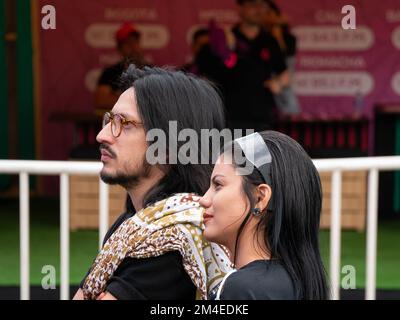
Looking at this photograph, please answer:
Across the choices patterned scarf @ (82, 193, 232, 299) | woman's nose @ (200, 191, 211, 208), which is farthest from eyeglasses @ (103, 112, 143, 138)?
woman's nose @ (200, 191, 211, 208)

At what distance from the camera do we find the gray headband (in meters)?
2.38

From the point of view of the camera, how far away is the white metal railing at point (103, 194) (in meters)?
3.89

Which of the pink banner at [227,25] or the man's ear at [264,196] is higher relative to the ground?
the pink banner at [227,25]

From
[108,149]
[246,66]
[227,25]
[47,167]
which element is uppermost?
[227,25]

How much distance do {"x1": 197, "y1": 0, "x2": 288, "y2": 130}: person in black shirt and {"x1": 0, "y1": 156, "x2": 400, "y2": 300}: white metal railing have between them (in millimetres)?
3355

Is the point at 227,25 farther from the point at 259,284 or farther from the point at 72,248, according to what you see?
the point at 259,284

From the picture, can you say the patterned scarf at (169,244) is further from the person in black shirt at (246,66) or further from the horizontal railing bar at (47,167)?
the person in black shirt at (246,66)

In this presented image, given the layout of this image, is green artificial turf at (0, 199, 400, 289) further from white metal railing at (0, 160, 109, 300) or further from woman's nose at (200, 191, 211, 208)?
woman's nose at (200, 191, 211, 208)

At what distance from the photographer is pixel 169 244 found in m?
2.48

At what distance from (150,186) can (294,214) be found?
466 mm

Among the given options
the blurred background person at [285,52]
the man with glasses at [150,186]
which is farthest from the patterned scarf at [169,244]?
the blurred background person at [285,52]

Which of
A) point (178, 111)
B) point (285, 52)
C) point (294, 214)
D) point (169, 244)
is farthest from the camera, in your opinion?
point (285, 52)

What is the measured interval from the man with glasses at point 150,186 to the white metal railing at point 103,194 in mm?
1201

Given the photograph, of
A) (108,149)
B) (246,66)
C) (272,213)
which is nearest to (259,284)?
(272,213)
